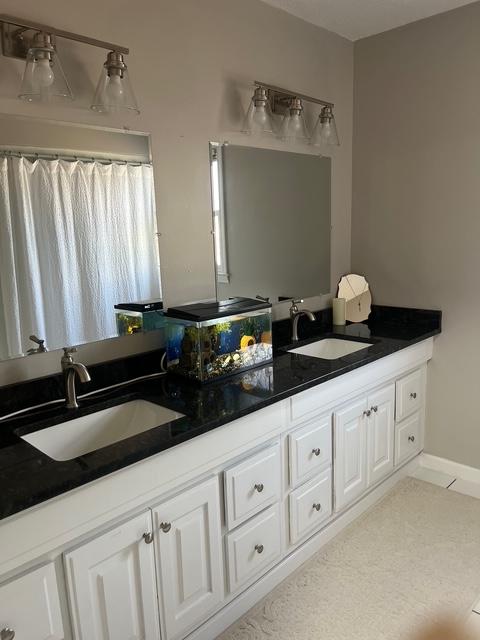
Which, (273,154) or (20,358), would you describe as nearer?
(20,358)

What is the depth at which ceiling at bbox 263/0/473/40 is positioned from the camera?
234 centimetres

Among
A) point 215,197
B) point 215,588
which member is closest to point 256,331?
point 215,197

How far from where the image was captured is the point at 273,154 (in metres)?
2.49

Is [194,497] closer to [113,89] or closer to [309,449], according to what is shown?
[309,449]

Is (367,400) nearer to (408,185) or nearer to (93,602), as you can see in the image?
(408,185)

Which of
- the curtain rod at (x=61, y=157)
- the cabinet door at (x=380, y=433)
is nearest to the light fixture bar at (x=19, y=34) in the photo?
the curtain rod at (x=61, y=157)

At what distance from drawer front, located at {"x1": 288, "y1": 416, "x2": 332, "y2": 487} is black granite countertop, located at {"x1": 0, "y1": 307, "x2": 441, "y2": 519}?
213 mm

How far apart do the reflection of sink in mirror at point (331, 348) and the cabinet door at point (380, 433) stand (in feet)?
0.87

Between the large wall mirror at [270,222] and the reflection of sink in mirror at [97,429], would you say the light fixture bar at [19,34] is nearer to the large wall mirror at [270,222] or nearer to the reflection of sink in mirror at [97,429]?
the large wall mirror at [270,222]

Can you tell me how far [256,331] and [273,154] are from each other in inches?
37.9

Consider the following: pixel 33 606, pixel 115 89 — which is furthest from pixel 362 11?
pixel 33 606

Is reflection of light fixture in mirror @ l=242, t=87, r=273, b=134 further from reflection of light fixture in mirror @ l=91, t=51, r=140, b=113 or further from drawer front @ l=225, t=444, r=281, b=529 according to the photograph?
drawer front @ l=225, t=444, r=281, b=529

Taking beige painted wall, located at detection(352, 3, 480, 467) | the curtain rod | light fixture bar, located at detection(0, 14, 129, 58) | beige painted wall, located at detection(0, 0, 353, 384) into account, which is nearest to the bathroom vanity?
beige painted wall, located at detection(352, 3, 480, 467)

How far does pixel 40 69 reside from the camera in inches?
59.8
